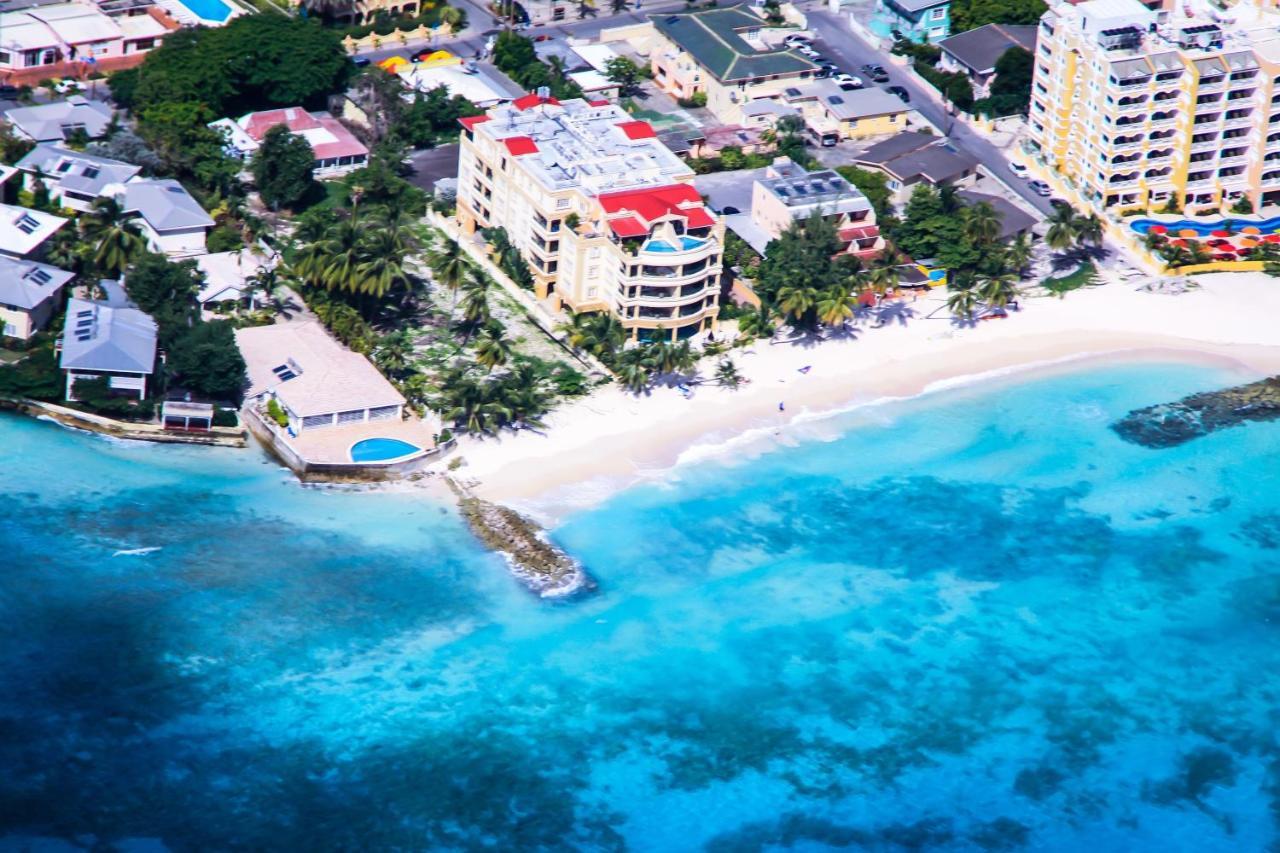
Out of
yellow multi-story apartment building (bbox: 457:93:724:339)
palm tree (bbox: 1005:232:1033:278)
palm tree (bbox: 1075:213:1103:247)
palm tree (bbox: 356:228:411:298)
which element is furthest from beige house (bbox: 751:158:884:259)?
palm tree (bbox: 356:228:411:298)

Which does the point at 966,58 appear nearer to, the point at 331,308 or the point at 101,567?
the point at 331,308

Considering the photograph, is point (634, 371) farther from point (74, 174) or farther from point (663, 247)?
point (74, 174)

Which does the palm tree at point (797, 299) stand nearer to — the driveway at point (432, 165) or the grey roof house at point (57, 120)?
the driveway at point (432, 165)

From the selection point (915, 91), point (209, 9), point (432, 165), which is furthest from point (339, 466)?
point (915, 91)

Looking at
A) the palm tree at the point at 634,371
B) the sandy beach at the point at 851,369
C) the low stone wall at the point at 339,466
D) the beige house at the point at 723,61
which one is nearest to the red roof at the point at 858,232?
the sandy beach at the point at 851,369

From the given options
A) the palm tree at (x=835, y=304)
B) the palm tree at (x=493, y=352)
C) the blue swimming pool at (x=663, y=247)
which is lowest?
the palm tree at (x=493, y=352)

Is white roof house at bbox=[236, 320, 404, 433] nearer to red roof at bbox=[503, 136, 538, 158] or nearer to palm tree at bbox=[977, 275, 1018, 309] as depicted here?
red roof at bbox=[503, 136, 538, 158]
